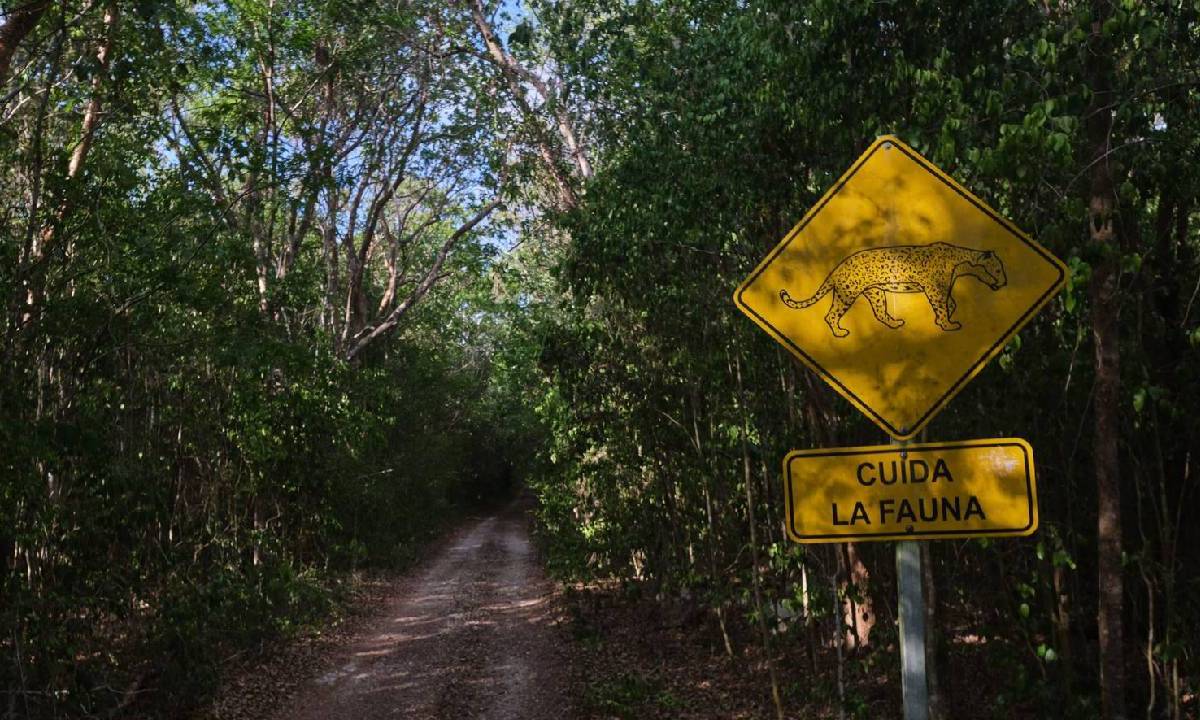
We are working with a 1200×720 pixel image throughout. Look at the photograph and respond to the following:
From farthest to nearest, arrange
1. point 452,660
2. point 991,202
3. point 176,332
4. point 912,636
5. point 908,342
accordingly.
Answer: point 452,660 < point 176,332 < point 991,202 < point 908,342 < point 912,636

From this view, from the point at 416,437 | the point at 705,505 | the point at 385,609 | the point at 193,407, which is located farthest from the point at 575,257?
the point at 416,437

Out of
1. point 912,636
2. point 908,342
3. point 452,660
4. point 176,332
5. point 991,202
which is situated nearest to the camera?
point 912,636

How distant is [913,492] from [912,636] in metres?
0.34

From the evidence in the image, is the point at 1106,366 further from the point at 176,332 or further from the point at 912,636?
the point at 176,332

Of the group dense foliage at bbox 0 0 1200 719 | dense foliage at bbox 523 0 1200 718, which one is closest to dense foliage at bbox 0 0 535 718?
dense foliage at bbox 0 0 1200 719

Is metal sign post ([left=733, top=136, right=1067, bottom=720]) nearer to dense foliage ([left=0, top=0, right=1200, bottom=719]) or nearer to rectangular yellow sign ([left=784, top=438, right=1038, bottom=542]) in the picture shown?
rectangular yellow sign ([left=784, top=438, right=1038, bottom=542])

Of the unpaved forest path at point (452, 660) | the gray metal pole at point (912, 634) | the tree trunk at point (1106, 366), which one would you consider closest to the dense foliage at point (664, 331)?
the tree trunk at point (1106, 366)

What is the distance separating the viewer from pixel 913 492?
2367 millimetres

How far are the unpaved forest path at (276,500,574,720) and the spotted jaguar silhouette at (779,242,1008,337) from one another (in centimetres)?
821

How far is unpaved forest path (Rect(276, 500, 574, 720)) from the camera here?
10.1 metres

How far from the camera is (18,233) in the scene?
333 inches

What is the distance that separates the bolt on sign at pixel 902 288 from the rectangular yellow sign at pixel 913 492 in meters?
0.10

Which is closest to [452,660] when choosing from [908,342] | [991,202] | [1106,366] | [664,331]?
[664,331]

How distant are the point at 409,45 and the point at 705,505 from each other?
8694 mm
